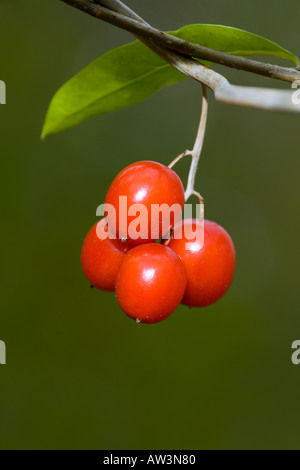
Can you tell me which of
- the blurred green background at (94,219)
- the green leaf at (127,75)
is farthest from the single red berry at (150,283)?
the blurred green background at (94,219)

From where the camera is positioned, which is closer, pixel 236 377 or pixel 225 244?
pixel 225 244

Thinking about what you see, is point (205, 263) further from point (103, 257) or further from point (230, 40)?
point (230, 40)

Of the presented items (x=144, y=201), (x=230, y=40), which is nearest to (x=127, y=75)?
(x=230, y=40)

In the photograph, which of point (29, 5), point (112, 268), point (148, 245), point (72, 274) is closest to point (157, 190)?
point (148, 245)

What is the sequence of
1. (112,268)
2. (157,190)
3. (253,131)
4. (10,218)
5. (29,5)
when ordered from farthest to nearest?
(253,131), (29,5), (10,218), (112,268), (157,190)

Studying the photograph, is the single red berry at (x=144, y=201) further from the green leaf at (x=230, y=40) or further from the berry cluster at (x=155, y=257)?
the green leaf at (x=230, y=40)

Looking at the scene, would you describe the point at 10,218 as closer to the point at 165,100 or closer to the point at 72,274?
the point at 72,274
